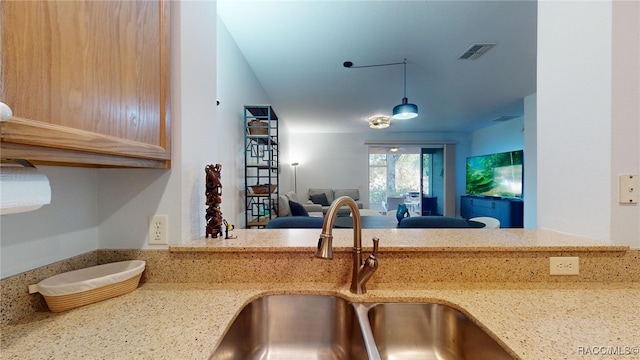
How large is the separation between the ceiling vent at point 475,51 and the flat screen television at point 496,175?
3.10 m

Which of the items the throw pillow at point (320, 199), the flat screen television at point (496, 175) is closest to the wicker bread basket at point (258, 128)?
the throw pillow at point (320, 199)

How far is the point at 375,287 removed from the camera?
33.8 inches

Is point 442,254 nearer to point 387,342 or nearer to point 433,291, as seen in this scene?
point 433,291

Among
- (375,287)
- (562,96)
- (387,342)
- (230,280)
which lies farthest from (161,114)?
(562,96)

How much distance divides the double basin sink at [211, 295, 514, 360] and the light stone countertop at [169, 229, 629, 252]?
0.62ft

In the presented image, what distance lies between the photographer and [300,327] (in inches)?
33.4

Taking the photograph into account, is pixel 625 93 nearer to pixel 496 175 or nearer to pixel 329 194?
pixel 496 175

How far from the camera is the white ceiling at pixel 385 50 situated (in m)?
2.08

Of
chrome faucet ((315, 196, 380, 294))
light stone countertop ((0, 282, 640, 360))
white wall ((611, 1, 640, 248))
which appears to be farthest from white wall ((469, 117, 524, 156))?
chrome faucet ((315, 196, 380, 294))

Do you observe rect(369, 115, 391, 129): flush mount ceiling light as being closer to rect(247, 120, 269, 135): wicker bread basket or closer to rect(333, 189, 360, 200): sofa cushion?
rect(247, 120, 269, 135): wicker bread basket

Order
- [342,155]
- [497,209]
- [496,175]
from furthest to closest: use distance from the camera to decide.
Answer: [342,155], [496,175], [497,209]

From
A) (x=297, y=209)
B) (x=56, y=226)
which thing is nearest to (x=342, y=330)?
(x=56, y=226)

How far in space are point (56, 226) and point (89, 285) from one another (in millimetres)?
222

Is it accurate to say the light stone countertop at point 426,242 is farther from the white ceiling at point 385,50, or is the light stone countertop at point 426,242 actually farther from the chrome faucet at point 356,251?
the white ceiling at point 385,50
